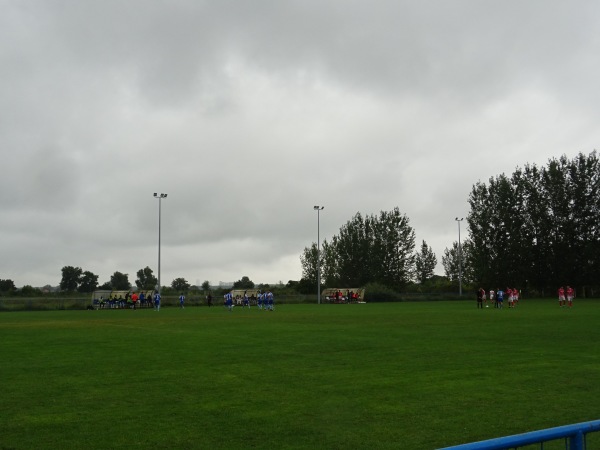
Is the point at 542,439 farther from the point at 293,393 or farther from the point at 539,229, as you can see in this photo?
the point at 539,229

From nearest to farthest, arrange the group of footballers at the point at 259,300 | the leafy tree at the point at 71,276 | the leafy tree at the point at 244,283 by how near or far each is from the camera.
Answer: the group of footballers at the point at 259,300 → the leafy tree at the point at 244,283 → the leafy tree at the point at 71,276

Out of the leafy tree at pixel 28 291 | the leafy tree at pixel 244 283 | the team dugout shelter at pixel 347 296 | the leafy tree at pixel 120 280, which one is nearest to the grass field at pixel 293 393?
the team dugout shelter at pixel 347 296

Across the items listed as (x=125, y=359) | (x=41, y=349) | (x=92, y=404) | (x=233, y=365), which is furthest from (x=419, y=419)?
(x=41, y=349)

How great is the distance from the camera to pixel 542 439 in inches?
154

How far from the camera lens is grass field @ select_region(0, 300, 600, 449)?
818 cm

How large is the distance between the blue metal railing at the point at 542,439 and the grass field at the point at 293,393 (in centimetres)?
179

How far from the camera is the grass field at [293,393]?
26.8 feet

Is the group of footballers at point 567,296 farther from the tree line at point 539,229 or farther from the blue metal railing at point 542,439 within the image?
the blue metal railing at point 542,439

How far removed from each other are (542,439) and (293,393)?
25.1 feet

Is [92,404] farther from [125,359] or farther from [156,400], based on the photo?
[125,359]

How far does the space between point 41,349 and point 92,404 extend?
33.9 feet

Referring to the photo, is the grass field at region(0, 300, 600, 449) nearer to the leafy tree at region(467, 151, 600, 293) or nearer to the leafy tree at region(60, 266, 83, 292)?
the leafy tree at region(467, 151, 600, 293)

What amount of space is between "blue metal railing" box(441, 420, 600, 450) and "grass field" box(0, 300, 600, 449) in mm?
1789

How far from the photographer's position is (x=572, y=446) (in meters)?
4.16
